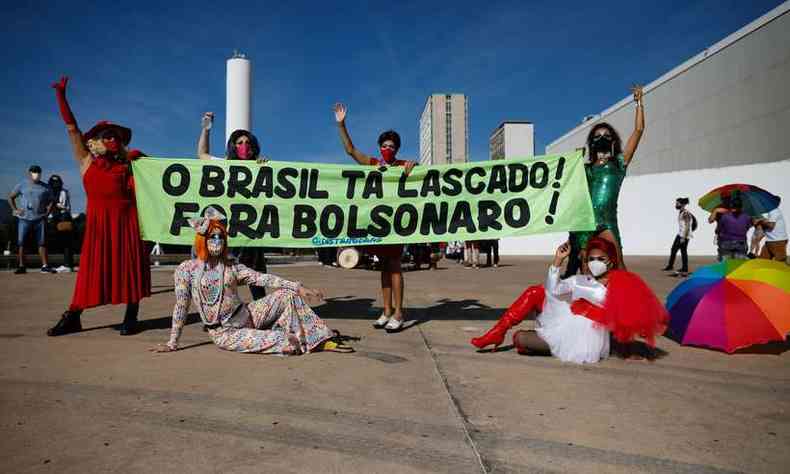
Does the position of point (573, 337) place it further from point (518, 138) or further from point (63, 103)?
point (518, 138)

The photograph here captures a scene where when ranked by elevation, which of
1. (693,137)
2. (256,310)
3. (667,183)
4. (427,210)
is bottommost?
(256,310)

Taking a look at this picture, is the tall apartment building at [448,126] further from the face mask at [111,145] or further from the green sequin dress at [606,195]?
the face mask at [111,145]

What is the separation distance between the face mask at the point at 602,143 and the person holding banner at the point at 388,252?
172 centimetres

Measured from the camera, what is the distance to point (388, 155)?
17.2 feet

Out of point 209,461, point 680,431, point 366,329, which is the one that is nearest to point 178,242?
point 366,329

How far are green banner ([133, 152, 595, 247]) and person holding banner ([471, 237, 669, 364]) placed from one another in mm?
1177

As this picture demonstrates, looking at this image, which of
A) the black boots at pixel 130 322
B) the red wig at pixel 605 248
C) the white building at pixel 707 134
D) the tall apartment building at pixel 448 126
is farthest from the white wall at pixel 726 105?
the tall apartment building at pixel 448 126

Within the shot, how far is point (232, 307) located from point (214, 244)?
1.66 ft

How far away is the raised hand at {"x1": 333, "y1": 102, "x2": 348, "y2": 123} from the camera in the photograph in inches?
205

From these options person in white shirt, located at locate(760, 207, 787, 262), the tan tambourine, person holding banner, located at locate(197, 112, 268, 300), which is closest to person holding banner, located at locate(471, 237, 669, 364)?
person holding banner, located at locate(197, 112, 268, 300)

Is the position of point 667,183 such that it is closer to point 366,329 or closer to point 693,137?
point 693,137

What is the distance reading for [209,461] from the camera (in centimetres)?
193

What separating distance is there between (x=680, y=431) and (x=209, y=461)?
201 cm

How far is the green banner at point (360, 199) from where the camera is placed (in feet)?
16.1
